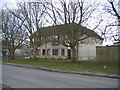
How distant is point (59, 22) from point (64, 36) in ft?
7.64

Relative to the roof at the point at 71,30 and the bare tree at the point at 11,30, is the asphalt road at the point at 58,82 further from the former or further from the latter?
the bare tree at the point at 11,30

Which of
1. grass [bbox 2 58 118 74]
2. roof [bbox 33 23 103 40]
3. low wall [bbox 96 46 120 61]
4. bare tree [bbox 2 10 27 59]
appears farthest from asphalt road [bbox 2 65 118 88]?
bare tree [bbox 2 10 27 59]

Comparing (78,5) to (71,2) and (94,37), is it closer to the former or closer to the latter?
(71,2)

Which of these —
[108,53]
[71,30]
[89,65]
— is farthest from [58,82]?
[108,53]

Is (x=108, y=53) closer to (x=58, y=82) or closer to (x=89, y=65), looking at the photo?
(x=89, y=65)

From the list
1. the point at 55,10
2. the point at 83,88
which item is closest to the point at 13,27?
the point at 55,10

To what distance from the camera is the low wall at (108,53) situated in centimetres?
1778

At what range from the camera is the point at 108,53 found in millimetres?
18797

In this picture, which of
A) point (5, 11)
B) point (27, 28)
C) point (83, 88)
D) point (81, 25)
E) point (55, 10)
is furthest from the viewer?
point (5, 11)

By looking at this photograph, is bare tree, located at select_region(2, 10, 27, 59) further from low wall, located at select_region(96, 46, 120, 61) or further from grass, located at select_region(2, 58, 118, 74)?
low wall, located at select_region(96, 46, 120, 61)

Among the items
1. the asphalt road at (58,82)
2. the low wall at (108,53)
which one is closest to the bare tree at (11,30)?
the low wall at (108,53)

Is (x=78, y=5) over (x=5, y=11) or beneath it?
beneath

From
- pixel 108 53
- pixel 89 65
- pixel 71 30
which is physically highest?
pixel 71 30

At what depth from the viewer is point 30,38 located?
26.7 metres
